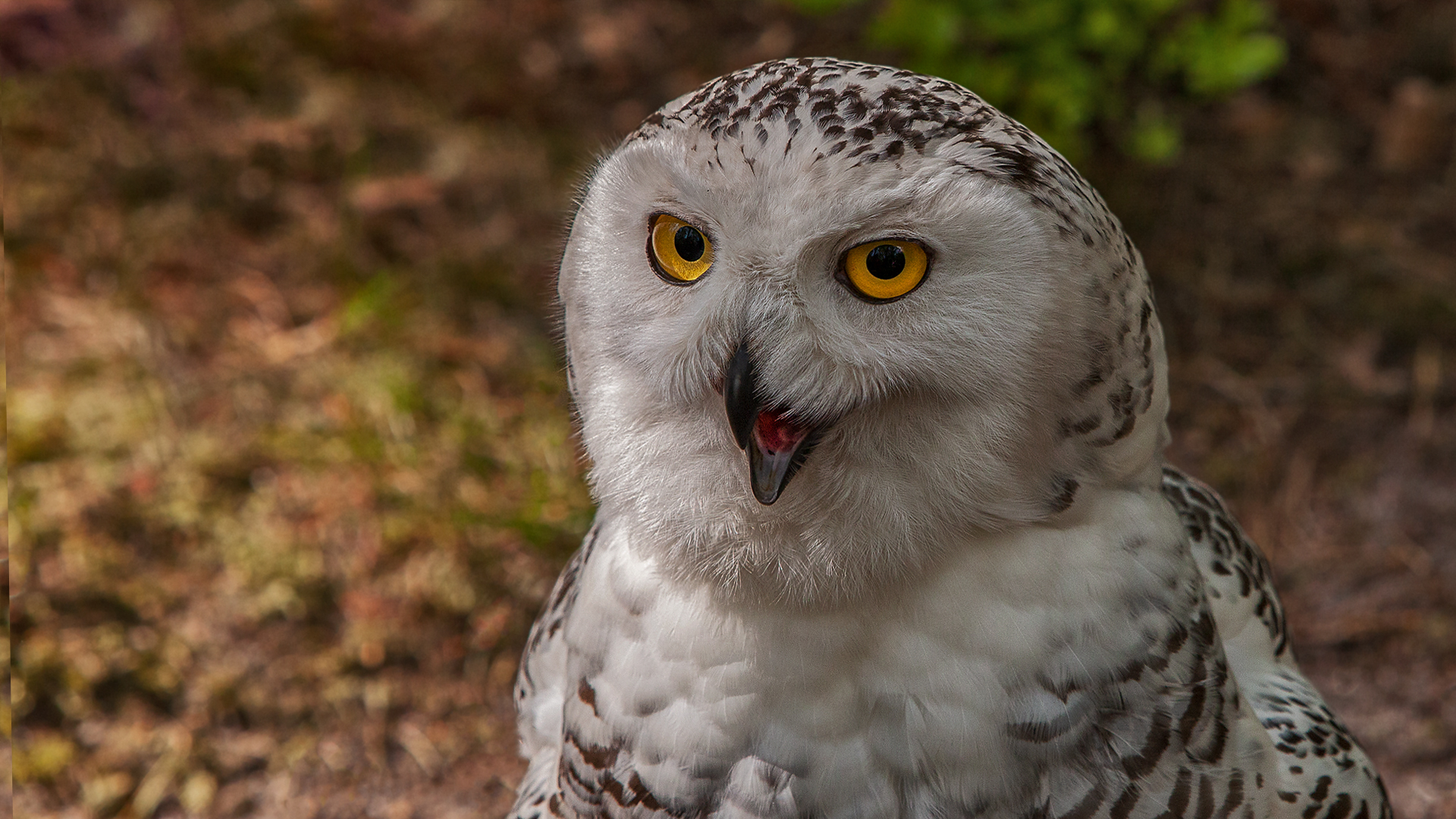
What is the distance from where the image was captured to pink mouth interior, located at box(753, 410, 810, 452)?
129 cm

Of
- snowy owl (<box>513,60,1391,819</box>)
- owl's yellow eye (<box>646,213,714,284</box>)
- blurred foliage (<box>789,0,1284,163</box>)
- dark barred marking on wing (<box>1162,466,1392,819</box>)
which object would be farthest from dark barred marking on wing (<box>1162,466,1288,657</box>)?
blurred foliage (<box>789,0,1284,163</box>)

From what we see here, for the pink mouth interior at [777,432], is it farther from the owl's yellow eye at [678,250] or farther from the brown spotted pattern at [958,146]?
the brown spotted pattern at [958,146]

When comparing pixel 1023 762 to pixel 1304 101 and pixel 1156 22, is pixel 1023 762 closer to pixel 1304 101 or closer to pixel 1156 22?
pixel 1156 22

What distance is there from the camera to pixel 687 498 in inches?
54.6

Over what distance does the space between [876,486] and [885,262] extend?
259mm

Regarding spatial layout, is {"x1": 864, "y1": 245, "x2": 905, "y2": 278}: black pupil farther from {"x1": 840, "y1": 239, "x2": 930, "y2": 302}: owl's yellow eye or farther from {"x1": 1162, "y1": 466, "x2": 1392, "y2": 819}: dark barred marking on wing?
{"x1": 1162, "y1": 466, "x2": 1392, "y2": 819}: dark barred marking on wing

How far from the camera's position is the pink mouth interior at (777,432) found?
129 centimetres

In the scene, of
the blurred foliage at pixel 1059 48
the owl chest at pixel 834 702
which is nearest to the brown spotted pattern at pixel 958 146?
the owl chest at pixel 834 702

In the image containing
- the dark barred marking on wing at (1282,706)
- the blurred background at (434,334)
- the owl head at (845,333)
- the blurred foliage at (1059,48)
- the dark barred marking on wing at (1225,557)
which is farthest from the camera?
the blurred foliage at (1059,48)

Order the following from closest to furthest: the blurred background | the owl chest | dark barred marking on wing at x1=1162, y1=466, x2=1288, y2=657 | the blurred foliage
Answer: the owl chest
dark barred marking on wing at x1=1162, y1=466, x2=1288, y2=657
the blurred background
the blurred foliage

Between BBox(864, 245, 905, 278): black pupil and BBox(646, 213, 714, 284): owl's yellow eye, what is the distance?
168mm

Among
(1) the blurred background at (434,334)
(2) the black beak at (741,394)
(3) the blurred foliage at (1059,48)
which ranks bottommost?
(1) the blurred background at (434,334)

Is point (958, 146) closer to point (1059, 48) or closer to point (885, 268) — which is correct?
point (885, 268)

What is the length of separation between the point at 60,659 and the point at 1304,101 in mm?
3838
